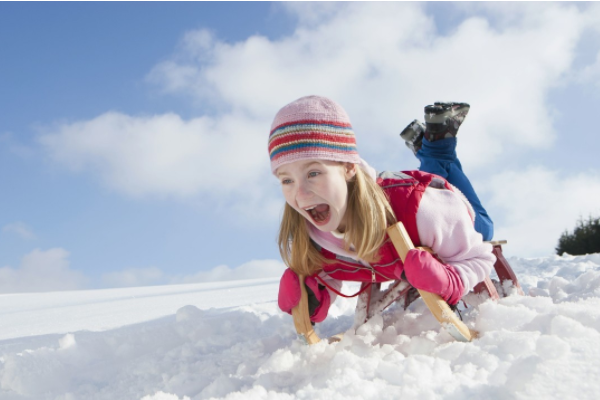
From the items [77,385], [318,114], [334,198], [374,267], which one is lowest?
[77,385]

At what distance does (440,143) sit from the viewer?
3639 mm

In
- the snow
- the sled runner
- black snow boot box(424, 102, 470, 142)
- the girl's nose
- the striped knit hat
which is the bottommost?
the snow

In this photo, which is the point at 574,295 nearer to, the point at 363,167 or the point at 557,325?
the point at 557,325

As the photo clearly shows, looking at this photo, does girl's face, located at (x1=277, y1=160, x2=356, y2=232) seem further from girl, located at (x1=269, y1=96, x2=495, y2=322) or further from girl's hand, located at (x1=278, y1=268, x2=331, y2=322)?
girl's hand, located at (x1=278, y1=268, x2=331, y2=322)

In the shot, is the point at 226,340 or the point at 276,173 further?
the point at 226,340

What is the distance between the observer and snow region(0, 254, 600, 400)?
1.66 m

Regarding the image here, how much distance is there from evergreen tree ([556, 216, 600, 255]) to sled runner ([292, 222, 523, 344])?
36.5 feet

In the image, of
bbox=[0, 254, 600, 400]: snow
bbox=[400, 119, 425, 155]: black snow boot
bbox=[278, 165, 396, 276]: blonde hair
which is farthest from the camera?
bbox=[400, 119, 425, 155]: black snow boot

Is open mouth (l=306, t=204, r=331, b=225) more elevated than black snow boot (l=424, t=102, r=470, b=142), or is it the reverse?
black snow boot (l=424, t=102, r=470, b=142)

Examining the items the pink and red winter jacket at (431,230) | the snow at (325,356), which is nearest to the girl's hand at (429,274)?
the pink and red winter jacket at (431,230)

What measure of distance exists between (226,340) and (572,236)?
12.7 m

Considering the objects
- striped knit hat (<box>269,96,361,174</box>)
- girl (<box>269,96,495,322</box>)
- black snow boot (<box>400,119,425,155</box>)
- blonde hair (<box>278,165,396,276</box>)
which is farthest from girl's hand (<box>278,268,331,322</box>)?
black snow boot (<box>400,119,425,155</box>)

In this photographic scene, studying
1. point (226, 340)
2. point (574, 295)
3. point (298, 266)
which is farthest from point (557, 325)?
point (226, 340)

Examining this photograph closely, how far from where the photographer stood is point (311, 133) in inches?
90.3
